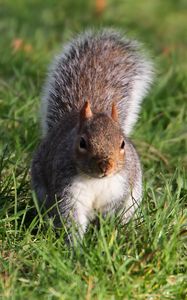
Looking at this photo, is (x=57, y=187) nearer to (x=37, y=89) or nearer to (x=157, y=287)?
(x=157, y=287)

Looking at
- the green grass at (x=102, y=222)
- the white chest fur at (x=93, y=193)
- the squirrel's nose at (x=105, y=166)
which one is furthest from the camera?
the white chest fur at (x=93, y=193)

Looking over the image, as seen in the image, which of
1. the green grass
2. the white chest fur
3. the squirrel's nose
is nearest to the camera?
the green grass

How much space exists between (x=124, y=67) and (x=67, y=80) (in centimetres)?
26

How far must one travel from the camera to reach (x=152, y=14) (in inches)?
237

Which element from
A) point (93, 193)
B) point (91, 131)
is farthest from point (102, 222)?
point (91, 131)

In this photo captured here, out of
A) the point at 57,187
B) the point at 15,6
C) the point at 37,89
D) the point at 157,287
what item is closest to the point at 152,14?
the point at 15,6

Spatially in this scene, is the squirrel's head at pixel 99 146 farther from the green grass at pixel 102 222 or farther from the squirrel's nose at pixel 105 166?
the green grass at pixel 102 222

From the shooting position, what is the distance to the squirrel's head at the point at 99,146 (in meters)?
2.57

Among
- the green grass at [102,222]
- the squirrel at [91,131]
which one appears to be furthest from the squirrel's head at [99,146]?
the green grass at [102,222]

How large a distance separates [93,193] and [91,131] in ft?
0.69

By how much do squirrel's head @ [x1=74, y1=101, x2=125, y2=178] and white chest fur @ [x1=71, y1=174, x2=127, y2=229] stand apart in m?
0.06

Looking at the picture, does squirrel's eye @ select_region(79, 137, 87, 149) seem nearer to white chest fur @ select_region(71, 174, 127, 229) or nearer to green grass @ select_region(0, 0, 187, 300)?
white chest fur @ select_region(71, 174, 127, 229)

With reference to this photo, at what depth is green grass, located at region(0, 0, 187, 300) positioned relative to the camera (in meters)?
2.38

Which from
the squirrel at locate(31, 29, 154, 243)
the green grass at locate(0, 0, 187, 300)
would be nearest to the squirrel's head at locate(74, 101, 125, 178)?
the squirrel at locate(31, 29, 154, 243)
